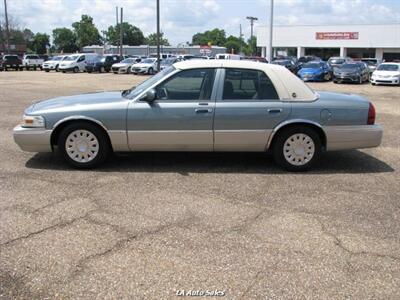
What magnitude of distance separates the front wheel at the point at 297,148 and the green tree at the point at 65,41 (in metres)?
144

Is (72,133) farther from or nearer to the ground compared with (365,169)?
farther from the ground

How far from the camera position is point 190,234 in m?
4.69

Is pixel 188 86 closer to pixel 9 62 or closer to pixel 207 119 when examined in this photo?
pixel 207 119

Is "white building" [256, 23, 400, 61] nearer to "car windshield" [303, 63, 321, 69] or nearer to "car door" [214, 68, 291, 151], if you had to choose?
"car windshield" [303, 63, 321, 69]

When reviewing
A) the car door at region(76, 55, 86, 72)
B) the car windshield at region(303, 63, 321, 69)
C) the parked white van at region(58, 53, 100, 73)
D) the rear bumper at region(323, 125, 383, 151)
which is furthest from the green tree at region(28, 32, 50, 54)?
the rear bumper at region(323, 125, 383, 151)

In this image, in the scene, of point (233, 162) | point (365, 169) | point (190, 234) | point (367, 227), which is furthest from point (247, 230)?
point (365, 169)

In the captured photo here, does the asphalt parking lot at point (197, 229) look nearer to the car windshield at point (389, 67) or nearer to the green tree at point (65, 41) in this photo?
the car windshield at point (389, 67)

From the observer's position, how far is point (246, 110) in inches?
268

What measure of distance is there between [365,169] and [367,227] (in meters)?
2.56

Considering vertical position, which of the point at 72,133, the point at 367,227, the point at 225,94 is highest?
the point at 225,94

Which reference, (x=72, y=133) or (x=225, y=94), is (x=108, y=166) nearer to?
(x=72, y=133)

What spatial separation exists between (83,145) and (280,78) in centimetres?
294

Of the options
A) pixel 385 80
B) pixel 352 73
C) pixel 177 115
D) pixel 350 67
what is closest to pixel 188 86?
pixel 177 115

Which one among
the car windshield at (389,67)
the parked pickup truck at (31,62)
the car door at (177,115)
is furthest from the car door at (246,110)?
the parked pickup truck at (31,62)
